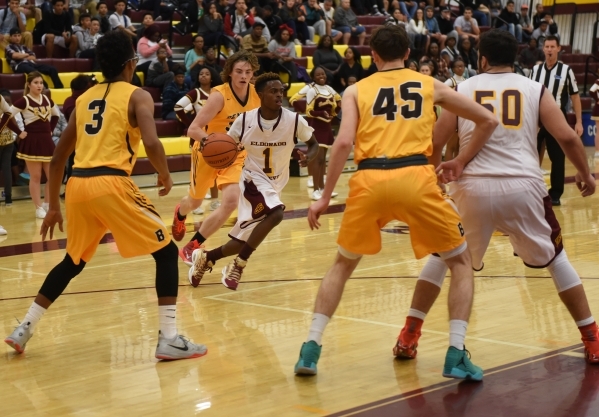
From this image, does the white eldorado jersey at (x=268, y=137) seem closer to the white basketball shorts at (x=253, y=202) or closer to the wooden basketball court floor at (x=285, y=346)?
the white basketball shorts at (x=253, y=202)

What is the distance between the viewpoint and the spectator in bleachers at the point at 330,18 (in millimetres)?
21375

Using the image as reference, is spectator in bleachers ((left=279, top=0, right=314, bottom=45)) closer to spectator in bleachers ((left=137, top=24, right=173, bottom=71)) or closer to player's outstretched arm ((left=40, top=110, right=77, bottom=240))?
spectator in bleachers ((left=137, top=24, right=173, bottom=71))

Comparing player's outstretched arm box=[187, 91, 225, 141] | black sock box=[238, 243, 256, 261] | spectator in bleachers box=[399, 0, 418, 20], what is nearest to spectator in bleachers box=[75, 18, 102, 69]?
spectator in bleachers box=[399, 0, 418, 20]

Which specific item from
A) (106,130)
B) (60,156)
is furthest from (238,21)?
(106,130)

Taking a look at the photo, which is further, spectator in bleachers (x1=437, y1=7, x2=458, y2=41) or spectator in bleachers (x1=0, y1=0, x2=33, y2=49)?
spectator in bleachers (x1=437, y1=7, x2=458, y2=41)

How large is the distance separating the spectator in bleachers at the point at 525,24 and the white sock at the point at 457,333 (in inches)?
808

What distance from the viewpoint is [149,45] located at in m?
17.4

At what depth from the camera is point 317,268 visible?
846 cm

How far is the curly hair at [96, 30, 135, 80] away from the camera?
216 inches

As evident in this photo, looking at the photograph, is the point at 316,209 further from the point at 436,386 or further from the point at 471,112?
the point at 436,386

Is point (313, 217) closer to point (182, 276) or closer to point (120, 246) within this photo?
point (120, 246)

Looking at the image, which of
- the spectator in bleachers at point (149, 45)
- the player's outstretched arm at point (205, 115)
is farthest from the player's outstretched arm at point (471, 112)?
the spectator in bleachers at point (149, 45)

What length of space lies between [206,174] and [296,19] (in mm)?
12580

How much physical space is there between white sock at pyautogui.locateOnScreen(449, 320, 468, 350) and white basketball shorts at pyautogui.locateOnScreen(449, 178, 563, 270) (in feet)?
1.66
